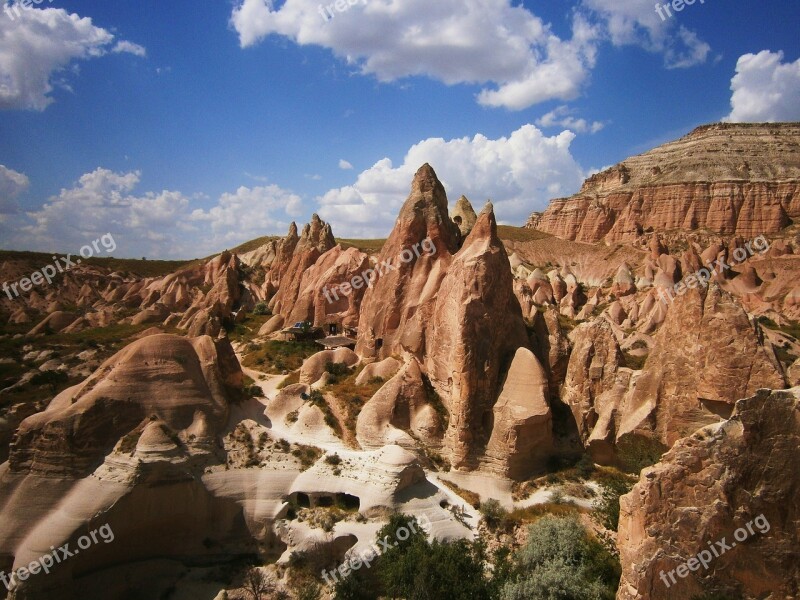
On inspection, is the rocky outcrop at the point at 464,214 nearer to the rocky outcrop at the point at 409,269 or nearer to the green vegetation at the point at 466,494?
the rocky outcrop at the point at 409,269

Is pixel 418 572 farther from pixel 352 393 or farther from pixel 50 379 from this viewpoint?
pixel 50 379

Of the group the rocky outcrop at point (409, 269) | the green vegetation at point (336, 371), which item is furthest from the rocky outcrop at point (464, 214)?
the green vegetation at point (336, 371)

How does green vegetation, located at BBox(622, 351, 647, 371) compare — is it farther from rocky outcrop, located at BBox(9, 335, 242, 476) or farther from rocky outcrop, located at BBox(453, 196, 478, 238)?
rocky outcrop, located at BBox(9, 335, 242, 476)

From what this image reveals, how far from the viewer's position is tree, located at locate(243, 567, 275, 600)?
15.6 m

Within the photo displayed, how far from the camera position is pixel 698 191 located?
94.0 m

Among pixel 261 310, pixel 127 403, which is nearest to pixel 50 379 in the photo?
pixel 127 403

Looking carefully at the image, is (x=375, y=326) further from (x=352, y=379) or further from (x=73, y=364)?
(x=73, y=364)

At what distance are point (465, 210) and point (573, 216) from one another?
3289 inches

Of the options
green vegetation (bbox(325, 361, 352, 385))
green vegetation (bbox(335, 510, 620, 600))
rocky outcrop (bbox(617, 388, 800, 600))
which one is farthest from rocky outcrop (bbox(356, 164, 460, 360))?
rocky outcrop (bbox(617, 388, 800, 600))

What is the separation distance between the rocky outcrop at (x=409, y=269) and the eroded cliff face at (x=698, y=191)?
3071 inches

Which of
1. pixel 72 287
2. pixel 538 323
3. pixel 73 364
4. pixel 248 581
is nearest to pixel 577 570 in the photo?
pixel 248 581

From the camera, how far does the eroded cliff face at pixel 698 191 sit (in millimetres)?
89188

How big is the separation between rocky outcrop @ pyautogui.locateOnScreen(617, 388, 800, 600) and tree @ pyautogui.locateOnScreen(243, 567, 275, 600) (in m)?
11.0

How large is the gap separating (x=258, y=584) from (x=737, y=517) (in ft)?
44.0
